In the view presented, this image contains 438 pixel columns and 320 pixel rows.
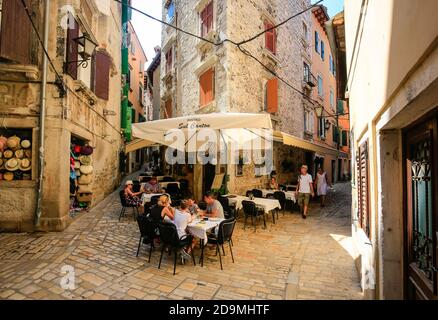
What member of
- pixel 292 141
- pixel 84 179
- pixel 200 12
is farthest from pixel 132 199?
pixel 200 12

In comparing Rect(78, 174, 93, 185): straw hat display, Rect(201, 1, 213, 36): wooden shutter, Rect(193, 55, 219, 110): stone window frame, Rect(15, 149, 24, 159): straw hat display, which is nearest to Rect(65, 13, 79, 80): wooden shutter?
Rect(15, 149, 24, 159): straw hat display

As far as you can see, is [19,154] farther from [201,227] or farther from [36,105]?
[201,227]

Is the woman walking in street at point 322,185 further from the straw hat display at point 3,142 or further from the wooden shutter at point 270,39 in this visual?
the straw hat display at point 3,142

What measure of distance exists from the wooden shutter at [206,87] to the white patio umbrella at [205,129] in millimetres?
3892

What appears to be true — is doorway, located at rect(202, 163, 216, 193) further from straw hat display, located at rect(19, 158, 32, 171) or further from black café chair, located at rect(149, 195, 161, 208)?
straw hat display, located at rect(19, 158, 32, 171)

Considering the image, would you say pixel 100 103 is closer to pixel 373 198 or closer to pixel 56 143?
pixel 56 143

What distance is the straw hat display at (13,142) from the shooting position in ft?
21.3

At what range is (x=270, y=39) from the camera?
13.2 meters

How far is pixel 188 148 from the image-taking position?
8.07 metres

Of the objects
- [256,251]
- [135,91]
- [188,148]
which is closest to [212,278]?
[256,251]

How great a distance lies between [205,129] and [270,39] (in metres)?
9.51

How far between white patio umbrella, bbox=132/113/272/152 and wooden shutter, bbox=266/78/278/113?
4.74 metres

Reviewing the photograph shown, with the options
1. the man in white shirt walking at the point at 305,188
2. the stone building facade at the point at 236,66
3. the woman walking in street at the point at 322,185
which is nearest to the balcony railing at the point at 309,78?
the stone building facade at the point at 236,66
